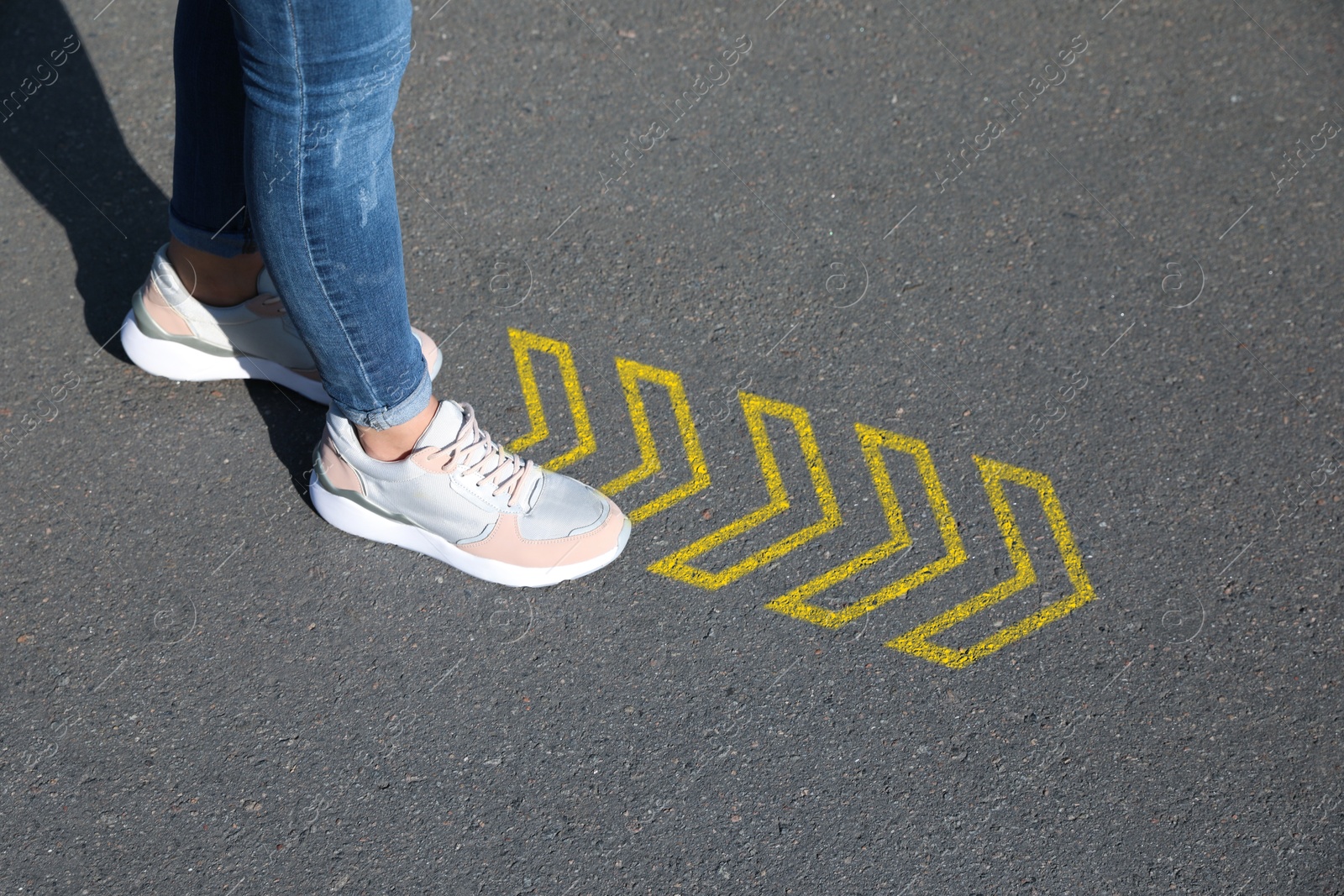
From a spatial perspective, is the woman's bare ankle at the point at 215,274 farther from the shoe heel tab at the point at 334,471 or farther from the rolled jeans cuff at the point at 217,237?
the shoe heel tab at the point at 334,471

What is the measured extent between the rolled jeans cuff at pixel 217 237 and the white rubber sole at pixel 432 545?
0.56 metres

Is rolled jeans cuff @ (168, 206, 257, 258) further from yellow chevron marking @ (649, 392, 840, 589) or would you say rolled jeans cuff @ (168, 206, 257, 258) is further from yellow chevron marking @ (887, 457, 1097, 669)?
yellow chevron marking @ (887, 457, 1097, 669)

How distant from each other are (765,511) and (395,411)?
3.18 feet

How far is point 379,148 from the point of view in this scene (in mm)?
1863

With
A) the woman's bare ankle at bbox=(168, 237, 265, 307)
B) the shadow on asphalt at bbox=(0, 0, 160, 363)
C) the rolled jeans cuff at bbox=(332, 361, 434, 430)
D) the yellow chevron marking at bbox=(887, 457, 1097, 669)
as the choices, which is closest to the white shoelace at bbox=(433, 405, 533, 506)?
the rolled jeans cuff at bbox=(332, 361, 434, 430)

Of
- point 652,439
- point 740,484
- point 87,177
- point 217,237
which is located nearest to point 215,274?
point 217,237

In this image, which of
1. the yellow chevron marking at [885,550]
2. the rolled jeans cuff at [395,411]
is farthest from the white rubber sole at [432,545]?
the yellow chevron marking at [885,550]

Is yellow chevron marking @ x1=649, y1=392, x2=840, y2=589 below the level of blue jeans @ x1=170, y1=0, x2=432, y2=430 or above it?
below

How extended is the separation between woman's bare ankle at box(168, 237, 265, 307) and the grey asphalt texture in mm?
303

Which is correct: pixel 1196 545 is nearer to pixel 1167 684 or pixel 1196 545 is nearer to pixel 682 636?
pixel 1167 684

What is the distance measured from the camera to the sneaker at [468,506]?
2326 millimetres

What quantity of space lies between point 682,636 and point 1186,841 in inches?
46.0

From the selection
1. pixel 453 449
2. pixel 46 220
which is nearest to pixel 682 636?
pixel 453 449

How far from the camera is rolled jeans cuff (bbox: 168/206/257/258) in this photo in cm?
240
